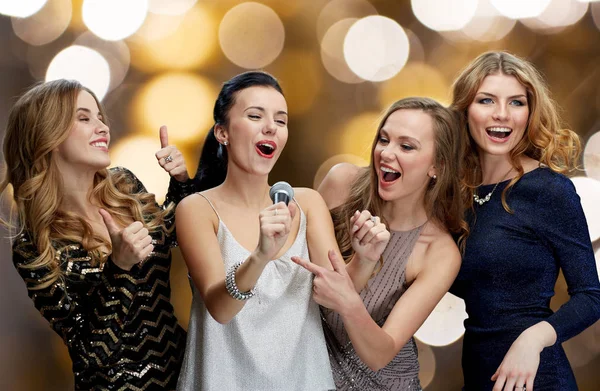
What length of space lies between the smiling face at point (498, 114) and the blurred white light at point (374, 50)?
1170 mm

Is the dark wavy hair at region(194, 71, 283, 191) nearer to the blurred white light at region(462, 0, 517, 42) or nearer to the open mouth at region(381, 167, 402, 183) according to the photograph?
the open mouth at region(381, 167, 402, 183)

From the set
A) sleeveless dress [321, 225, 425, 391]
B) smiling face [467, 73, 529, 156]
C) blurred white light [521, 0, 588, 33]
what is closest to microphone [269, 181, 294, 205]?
sleeveless dress [321, 225, 425, 391]

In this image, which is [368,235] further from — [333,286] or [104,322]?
[104,322]

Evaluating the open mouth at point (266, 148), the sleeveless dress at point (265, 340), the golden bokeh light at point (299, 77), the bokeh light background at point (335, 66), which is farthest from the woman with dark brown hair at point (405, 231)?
the golden bokeh light at point (299, 77)

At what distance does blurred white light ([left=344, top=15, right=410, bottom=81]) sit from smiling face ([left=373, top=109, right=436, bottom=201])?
1.24 m

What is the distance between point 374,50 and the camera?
9.72ft

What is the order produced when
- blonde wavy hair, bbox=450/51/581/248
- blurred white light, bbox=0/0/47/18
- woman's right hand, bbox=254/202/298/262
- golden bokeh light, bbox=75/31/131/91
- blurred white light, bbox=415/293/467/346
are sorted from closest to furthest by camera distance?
woman's right hand, bbox=254/202/298/262
blonde wavy hair, bbox=450/51/581/248
blurred white light, bbox=0/0/47/18
golden bokeh light, bbox=75/31/131/91
blurred white light, bbox=415/293/467/346

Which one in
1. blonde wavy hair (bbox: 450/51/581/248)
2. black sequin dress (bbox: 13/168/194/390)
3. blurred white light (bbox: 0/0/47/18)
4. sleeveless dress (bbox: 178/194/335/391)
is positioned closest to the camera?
sleeveless dress (bbox: 178/194/335/391)

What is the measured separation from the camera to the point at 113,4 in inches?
107

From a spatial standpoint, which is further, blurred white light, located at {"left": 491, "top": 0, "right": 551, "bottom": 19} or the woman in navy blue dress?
blurred white light, located at {"left": 491, "top": 0, "right": 551, "bottom": 19}

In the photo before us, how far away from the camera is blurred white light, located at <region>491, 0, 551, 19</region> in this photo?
9.59 feet

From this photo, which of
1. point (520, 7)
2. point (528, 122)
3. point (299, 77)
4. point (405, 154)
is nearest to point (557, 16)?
point (520, 7)

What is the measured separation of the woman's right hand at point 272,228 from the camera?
132cm

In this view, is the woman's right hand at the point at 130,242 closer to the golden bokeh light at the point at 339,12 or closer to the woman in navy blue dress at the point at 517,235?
the woman in navy blue dress at the point at 517,235
